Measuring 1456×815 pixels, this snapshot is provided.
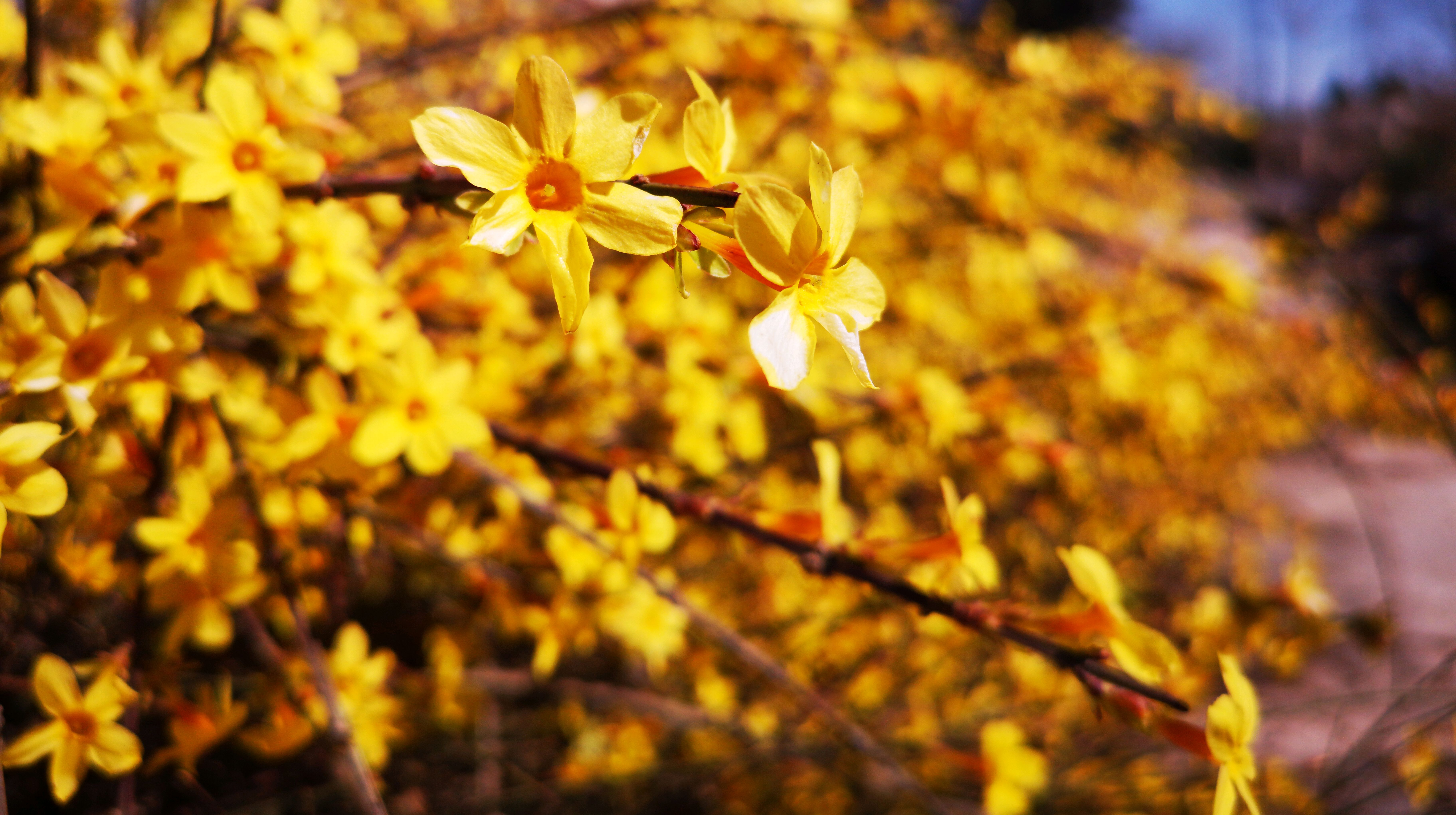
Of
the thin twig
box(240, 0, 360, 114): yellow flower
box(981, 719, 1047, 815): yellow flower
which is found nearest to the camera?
the thin twig

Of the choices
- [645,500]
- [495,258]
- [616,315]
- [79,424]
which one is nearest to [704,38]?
[495,258]

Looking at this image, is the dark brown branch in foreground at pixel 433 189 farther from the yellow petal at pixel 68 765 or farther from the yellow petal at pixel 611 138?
the yellow petal at pixel 68 765

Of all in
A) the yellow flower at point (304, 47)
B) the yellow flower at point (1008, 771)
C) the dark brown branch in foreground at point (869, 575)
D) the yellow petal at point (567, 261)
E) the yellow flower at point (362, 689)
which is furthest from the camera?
the yellow flower at point (1008, 771)

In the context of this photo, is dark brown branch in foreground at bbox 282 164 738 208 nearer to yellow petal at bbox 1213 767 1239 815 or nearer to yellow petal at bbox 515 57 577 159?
yellow petal at bbox 515 57 577 159

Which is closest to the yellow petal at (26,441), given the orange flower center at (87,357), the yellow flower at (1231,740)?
the orange flower center at (87,357)

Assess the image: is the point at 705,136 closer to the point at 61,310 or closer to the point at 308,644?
the point at 61,310

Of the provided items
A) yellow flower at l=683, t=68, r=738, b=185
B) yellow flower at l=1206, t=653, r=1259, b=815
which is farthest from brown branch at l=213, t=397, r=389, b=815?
yellow flower at l=1206, t=653, r=1259, b=815
